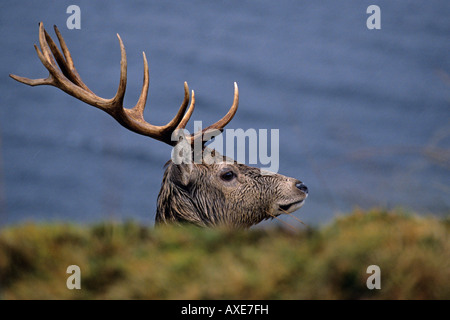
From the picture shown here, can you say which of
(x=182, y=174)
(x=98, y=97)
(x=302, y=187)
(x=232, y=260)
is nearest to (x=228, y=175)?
(x=182, y=174)

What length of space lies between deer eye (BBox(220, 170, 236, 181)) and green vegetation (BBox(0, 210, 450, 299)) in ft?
6.54

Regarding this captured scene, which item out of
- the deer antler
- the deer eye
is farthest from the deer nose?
the deer antler

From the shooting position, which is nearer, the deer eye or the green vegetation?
the green vegetation

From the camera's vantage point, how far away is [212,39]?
1582 centimetres

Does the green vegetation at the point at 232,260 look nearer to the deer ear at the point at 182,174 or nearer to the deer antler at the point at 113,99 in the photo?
the deer ear at the point at 182,174

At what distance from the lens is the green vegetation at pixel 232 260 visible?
2725 millimetres

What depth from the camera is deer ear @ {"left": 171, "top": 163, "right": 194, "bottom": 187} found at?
5.17m

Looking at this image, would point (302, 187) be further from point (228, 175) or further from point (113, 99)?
point (113, 99)

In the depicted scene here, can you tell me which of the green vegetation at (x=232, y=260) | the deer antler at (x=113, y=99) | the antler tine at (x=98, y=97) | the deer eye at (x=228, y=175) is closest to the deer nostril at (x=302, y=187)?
the deer eye at (x=228, y=175)

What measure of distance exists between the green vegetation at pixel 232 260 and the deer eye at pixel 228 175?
1993 mm

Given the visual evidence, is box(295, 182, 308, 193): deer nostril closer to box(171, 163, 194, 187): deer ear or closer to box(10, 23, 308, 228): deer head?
box(10, 23, 308, 228): deer head

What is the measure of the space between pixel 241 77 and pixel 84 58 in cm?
338

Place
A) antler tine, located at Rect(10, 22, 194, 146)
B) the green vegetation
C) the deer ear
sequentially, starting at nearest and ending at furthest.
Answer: the green vegetation, the deer ear, antler tine, located at Rect(10, 22, 194, 146)

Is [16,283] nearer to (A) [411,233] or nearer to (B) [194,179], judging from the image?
(A) [411,233]
